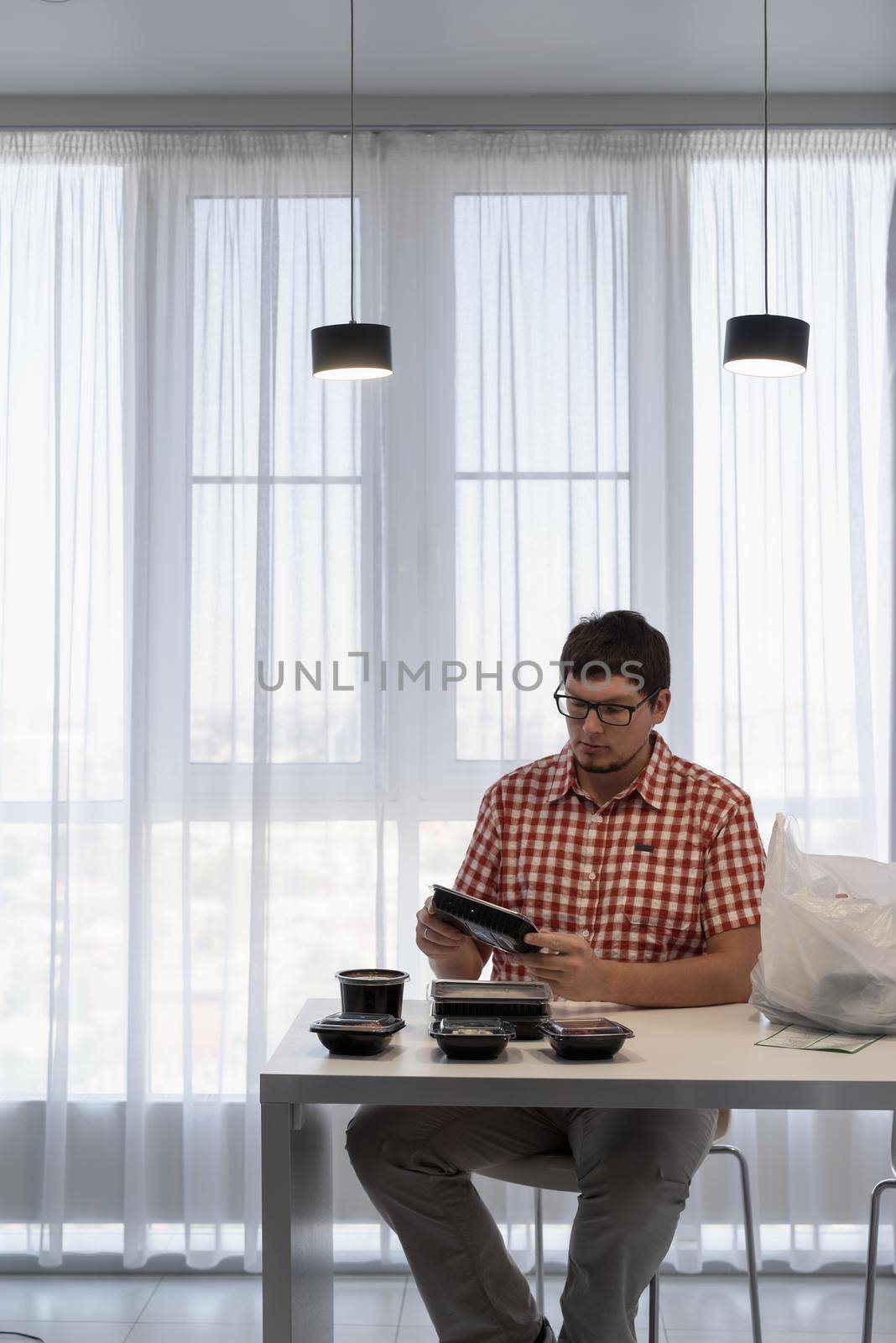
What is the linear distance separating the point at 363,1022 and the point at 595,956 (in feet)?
1.42

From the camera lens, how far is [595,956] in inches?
77.6

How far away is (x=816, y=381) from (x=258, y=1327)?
2642mm

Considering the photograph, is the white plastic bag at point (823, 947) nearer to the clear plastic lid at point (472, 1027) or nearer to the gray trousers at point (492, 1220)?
the gray trousers at point (492, 1220)

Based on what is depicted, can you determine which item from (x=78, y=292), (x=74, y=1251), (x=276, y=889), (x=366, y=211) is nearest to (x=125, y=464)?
(x=78, y=292)

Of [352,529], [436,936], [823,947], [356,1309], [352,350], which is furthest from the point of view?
[352,529]

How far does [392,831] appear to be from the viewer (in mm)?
3055

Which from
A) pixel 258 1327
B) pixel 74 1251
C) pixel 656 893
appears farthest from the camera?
pixel 74 1251

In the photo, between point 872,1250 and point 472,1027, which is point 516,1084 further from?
point 872,1250

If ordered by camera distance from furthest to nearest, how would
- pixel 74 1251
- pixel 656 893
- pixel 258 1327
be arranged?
pixel 74 1251, pixel 258 1327, pixel 656 893

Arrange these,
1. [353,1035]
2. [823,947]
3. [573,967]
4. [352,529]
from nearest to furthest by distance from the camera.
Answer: [353,1035]
[823,947]
[573,967]
[352,529]

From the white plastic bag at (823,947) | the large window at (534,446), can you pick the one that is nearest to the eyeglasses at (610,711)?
the white plastic bag at (823,947)

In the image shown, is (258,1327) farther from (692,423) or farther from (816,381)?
(816,381)

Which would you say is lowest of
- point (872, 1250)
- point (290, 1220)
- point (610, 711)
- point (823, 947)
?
point (872, 1250)

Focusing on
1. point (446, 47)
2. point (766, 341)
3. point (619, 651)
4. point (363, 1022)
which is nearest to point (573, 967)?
point (363, 1022)
